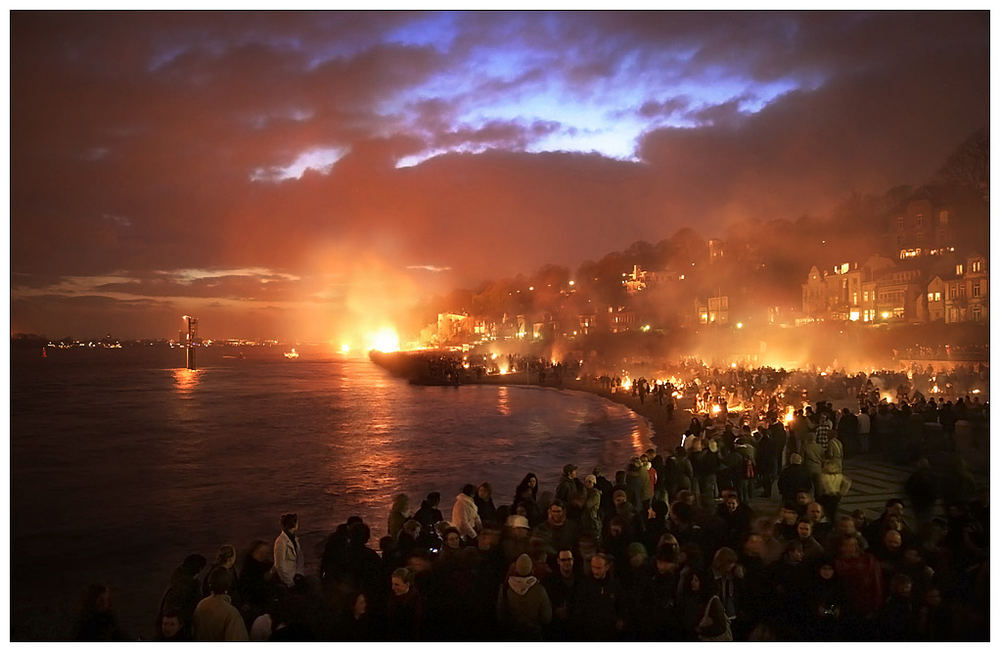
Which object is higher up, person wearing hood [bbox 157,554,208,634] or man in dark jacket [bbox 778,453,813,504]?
man in dark jacket [bbox 778,453,813,504]

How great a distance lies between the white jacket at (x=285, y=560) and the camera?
5.40m

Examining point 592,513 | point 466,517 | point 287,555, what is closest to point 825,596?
point 592,513

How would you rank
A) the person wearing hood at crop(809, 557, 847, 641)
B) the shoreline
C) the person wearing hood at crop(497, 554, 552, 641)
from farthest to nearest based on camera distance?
the shoreline < the person wearing hood at crop(809, 557, 847, 641) < the person wearing hood at crop(497, 554, 552, 641)

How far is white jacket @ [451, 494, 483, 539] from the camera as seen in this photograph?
5797mm

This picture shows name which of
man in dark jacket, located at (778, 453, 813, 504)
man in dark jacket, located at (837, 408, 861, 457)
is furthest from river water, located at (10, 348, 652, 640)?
man in dark jacket, located at (778, 453, 813, 504)

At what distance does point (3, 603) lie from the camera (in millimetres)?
6812

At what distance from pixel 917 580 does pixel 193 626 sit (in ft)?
17.1

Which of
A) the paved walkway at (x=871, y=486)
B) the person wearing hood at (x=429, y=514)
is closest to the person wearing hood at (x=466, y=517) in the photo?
the person wearing hood at (x=429, y=514)

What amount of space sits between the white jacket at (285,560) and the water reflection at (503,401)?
65.9ft

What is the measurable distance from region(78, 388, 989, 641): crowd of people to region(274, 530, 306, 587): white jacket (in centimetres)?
1

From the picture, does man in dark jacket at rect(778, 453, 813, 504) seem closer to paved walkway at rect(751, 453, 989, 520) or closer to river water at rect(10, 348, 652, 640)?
paved walkway at rect(751, 453, 989, 520)

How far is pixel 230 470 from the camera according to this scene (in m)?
16.9

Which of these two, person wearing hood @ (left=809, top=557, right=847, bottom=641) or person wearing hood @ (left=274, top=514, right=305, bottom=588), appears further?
person wearing hood @ (left=274, top=514, right=305, bottom=588)

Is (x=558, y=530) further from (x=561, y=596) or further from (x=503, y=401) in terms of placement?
(x=503, y=401)
